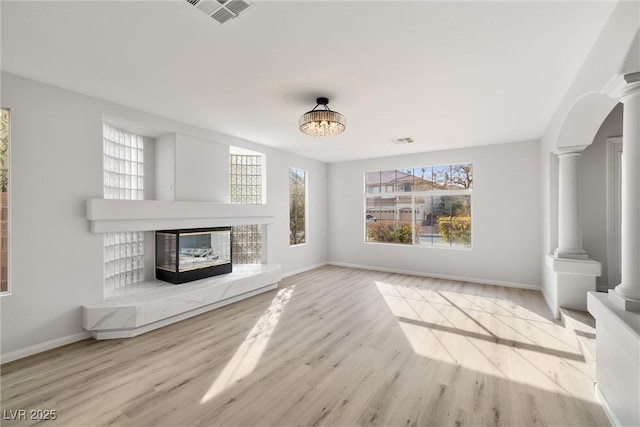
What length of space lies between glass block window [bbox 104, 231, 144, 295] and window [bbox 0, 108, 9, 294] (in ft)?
3.09

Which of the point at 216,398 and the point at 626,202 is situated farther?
the point at 216,398

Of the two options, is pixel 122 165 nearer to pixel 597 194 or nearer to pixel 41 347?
pixel 41 347

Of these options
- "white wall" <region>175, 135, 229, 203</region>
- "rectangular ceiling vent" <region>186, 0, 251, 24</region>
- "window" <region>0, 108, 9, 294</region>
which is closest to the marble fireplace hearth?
"window" <region>0, 108, 9, 294</region>

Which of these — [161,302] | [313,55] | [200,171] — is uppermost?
[313,55]

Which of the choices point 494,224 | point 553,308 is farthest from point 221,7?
point 494,224

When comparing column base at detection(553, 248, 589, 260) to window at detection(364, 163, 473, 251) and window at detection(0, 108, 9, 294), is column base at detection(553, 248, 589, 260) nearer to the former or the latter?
window at detection(364, 163, 473, 251)

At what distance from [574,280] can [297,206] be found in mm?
4800

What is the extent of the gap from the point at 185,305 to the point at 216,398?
178 centimetres

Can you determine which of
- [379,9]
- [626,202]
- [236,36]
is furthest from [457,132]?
[236,36]

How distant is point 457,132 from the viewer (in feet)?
14.9

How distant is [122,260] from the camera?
384cm

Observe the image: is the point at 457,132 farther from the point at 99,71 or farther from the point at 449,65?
the point at 99,71

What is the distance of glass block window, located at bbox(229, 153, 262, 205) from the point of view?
5.34 m

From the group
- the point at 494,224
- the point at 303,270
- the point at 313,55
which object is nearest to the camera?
the point at 313,55
